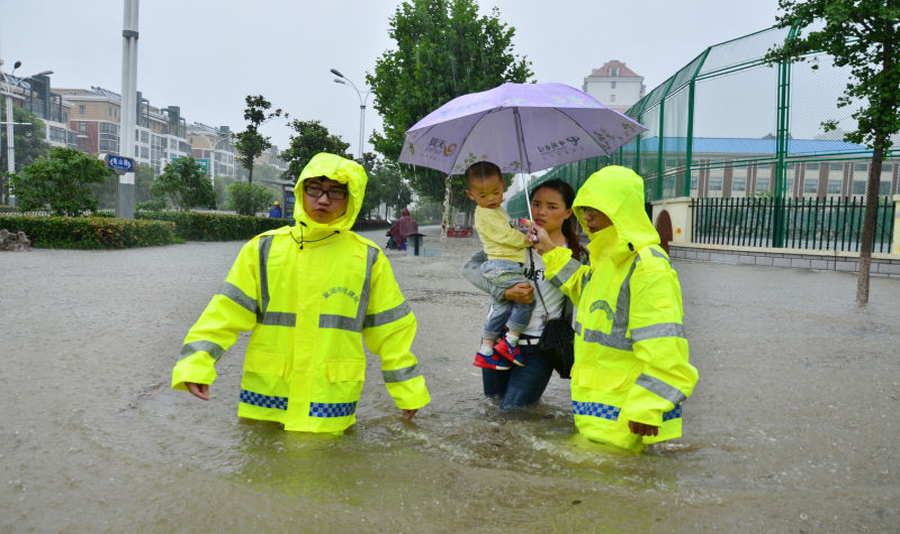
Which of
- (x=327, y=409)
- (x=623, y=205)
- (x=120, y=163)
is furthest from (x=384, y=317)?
(x=120, y=163)

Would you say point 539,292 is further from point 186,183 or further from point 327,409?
point 186,183

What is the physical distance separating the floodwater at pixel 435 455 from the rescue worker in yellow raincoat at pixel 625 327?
24cm

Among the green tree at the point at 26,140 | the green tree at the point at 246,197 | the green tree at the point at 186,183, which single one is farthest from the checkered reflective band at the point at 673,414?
the green tree at the point at 26,140

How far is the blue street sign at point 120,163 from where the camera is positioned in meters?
17.3

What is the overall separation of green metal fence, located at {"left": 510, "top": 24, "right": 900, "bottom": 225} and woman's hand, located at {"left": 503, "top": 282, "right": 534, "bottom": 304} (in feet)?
32.6

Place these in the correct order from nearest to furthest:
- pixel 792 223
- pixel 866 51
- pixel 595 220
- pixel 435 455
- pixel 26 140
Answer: pixel 595 220 → pixel 435 455 → pixel 866 51 → pixel 792 223 → pixel 26 140

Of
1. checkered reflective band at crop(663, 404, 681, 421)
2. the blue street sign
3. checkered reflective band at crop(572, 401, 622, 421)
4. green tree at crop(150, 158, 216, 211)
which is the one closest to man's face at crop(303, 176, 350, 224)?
checkered reflective band at crop(572, 401, 622, 421)

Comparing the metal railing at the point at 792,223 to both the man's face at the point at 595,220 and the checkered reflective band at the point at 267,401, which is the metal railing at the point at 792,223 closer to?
the man's face at the point at 595,220

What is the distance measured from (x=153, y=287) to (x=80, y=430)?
611 cm

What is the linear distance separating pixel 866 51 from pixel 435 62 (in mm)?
17597

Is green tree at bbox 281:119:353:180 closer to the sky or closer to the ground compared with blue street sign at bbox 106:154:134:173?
closer to the sky

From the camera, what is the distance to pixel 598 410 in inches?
115

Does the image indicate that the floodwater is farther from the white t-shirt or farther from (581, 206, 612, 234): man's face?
(581, 206, 612, 234): man's face

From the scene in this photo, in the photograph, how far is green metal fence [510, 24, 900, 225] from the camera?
12633 mm
